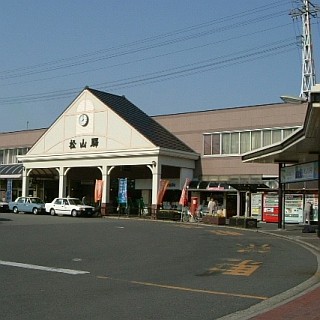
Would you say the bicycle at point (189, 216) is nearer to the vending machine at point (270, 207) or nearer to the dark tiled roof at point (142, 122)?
the vending machine at point (270, 207)

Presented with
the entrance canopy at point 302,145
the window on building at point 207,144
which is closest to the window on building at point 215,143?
the window on building at point 207,144

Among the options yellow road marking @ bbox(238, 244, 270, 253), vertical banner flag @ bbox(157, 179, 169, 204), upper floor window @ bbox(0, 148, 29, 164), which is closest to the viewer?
yellow road marking @ bbox(238, 244, 270, 253)

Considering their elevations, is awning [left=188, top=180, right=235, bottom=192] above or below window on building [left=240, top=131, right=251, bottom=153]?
below

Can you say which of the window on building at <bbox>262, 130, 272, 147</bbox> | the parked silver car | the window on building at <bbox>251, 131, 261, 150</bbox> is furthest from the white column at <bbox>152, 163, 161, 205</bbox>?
the parked silver car

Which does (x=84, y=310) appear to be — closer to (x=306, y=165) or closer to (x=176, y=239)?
(x=176, y=239)

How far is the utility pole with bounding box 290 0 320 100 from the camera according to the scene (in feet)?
124

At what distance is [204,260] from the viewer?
631 inches

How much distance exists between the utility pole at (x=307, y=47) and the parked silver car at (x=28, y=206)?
2423cm

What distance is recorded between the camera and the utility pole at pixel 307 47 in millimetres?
37719

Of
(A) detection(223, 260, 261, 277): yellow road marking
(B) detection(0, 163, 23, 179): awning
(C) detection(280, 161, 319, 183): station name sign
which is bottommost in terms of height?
(A) detection(223, 260, 261, 277): yellow road marking

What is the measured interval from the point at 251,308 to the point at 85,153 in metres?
41.4

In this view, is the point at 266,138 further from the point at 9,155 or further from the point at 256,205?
the point at 9,155

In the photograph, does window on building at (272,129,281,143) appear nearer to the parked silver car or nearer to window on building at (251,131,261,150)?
window on building at (251,131,261,150)

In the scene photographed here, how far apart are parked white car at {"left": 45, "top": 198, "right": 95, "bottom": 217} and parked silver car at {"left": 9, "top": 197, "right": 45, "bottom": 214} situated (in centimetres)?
97
